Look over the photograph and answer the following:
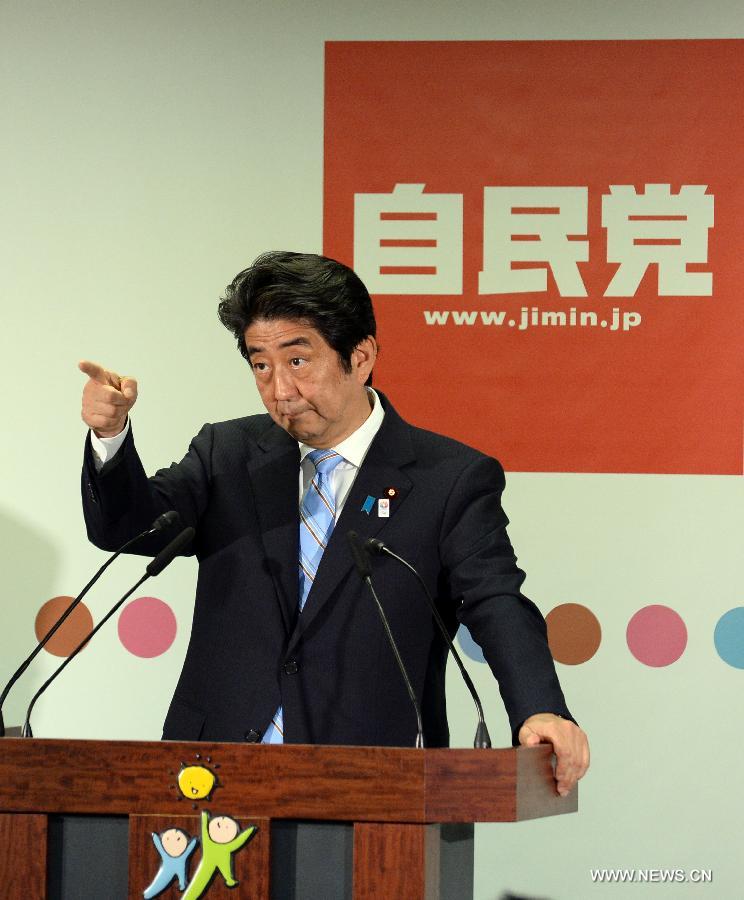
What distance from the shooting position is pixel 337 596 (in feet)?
7.33

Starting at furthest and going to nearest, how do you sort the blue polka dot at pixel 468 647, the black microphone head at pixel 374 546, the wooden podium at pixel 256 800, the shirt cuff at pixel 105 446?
the blue polka dot at pixel 468 647 < the shirt cuff at pixel 105 446 < the black microphone head at pixel 374 546 < the wooden podium at pixel 256 800

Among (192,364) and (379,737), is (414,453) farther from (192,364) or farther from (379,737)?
(192,364)

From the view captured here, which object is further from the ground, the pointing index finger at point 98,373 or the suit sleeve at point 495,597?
the pointing index finger at point 98,373

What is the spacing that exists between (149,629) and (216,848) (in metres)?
1.93

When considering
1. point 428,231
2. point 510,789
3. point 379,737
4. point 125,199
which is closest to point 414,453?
point 379,737

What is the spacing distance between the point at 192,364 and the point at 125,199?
0.50 m

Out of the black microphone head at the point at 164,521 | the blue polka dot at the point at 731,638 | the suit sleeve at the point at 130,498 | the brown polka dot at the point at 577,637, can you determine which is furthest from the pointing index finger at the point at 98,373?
the blue polka dot at the point at 731,638

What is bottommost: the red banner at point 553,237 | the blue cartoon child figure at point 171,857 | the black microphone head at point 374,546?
the blue cartoon child figure at point 171,857

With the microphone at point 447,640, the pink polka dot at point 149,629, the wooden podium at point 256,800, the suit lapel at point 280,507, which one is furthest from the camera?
the pink polka dot at point 149,629

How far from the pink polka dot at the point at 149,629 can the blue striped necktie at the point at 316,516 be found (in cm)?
130

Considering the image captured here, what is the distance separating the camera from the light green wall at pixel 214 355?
11.3 feet

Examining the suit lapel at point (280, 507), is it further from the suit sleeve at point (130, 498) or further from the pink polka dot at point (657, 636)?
the pink polka dot at point (657, 636)

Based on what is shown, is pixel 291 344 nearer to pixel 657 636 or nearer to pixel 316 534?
pixel 316 534

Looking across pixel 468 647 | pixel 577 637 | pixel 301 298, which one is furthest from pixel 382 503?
pixel 577 637
